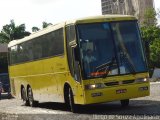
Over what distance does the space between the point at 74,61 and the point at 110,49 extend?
1237 millimetres

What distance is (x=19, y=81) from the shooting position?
2666 cm

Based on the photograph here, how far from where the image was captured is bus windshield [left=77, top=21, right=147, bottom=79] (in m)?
16.6

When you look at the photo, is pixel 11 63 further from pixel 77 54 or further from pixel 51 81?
pixel 77 54

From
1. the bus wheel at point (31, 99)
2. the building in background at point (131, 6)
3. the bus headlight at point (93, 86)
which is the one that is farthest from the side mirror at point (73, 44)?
the building in background at point (131, 6)

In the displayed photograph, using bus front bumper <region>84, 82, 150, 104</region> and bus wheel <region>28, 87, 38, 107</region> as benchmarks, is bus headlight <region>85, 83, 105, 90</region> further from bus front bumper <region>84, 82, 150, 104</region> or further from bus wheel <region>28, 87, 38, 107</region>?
bus wheel <region>28, 87, 38, 107</region>

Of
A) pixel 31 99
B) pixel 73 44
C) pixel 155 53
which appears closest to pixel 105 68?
pixel 73 44

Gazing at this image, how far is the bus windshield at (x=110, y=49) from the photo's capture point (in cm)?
1661

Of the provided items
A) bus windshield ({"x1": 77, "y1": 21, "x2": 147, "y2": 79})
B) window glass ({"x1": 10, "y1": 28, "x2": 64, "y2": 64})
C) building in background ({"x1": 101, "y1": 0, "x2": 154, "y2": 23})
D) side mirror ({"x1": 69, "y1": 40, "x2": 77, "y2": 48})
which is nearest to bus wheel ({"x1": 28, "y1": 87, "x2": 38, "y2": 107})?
window glass ({"x1": 10, "y1": 28, "x2": 64, "y2": 64})

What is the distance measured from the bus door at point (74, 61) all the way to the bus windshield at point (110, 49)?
213 millimetres

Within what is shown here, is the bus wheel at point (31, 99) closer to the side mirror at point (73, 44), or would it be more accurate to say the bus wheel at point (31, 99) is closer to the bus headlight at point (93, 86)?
the side mirror at point (73, 44)

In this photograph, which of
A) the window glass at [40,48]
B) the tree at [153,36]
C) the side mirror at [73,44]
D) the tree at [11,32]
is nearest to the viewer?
the side mirror at [73,44]

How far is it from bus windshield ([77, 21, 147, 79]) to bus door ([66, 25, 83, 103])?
21 cm

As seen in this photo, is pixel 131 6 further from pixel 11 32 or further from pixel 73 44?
pixel 73 44

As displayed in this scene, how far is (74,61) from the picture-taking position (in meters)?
17.1
